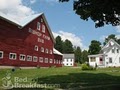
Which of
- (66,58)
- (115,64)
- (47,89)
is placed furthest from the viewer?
(66,58)

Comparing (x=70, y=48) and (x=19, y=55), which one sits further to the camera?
(x=70, y=48)

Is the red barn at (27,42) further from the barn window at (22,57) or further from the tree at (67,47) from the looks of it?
the tree at (67,47)

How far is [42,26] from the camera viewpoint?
57812 millimetres

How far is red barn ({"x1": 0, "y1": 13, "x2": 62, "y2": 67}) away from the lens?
42625mm

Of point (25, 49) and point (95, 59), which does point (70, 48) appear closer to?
point (95, 59)

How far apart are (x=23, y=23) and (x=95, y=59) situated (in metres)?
43.2

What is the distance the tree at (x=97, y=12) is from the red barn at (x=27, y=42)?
21.5 meters

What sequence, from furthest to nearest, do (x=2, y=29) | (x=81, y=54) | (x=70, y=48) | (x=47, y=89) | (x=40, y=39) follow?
(x=70, y=48) < (x=81, y=54) < (x=40, y=39) < (x=2, y=29) < (x=47, y=89)

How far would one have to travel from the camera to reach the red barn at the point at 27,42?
42.6 m

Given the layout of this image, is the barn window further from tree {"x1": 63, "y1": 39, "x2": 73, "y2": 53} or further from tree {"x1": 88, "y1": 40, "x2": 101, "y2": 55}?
tree {"x1": 63, "y1": 39, "x2": 73, "y2": 53}

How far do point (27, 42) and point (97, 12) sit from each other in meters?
30.2

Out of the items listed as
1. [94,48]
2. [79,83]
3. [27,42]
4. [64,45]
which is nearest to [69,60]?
[94,48]

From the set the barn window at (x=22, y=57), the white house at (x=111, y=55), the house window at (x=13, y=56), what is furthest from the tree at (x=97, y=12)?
the white house at (x=111, y=55)

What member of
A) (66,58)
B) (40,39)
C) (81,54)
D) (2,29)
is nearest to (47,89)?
(2,29)
